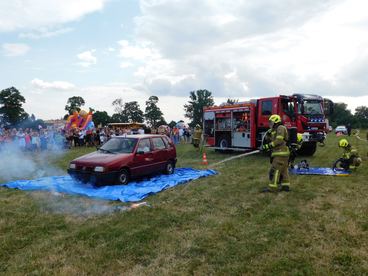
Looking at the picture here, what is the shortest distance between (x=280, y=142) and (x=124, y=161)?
171 inches

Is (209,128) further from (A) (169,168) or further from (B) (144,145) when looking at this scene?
(B) (144,145)

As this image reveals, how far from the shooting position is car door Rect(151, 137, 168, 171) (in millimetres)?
11820

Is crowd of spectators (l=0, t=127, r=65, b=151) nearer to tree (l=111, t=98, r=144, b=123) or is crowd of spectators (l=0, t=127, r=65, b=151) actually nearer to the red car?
the red car

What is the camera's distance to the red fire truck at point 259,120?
16.4 meters

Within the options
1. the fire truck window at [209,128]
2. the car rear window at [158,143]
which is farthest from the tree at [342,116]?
the car rear window at [158,143]

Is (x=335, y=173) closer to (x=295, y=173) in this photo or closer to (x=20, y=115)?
(x=295, y=173)

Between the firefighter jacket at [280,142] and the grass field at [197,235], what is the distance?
Answer: 1.06 meters

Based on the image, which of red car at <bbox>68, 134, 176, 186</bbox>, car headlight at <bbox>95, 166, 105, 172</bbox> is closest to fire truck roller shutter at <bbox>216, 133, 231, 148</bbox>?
red car at <bbox>68, 134, 176, 186</bbox>

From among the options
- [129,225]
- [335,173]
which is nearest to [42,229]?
[129,225]

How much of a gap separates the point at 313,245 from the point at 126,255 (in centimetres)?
272

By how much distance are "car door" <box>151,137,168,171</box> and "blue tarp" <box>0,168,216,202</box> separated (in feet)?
1.28

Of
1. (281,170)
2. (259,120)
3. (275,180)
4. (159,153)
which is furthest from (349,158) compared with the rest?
(159,153)

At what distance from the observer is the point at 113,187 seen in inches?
389

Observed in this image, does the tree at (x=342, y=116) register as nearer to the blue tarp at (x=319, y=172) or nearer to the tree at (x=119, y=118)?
the tree at (x=119, y=118)
